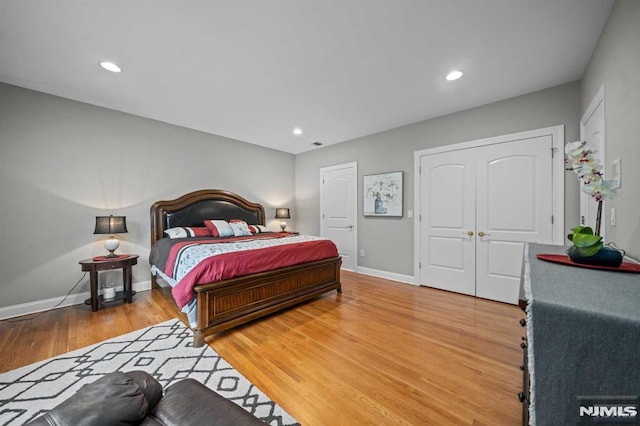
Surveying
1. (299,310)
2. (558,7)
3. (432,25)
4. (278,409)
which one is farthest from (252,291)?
(558,7)

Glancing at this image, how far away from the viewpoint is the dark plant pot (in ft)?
3.53

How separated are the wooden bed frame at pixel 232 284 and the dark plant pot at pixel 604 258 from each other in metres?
2.44

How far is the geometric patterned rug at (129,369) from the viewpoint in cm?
151

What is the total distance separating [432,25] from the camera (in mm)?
1936

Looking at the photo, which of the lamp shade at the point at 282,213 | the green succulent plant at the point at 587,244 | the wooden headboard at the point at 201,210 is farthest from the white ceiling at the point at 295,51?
the lamp shade at the point at 282,213

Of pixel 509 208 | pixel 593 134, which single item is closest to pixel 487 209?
pixel 509 208

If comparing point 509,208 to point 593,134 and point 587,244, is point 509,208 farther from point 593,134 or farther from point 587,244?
point 587,244

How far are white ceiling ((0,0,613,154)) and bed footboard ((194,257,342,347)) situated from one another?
85.2 inches

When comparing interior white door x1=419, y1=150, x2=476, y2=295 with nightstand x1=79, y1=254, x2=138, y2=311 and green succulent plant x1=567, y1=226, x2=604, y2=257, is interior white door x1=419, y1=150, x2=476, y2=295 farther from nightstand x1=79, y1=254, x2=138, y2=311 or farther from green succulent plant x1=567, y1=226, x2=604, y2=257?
nightstand x1=79, y1=254, x2=138, y2=311

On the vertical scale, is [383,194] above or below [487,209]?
above

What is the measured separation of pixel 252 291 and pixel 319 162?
355cm

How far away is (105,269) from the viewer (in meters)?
2.97

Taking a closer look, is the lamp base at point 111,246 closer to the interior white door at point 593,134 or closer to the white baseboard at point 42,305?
the white baseboard at point 42,305

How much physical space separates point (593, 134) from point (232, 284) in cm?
370
